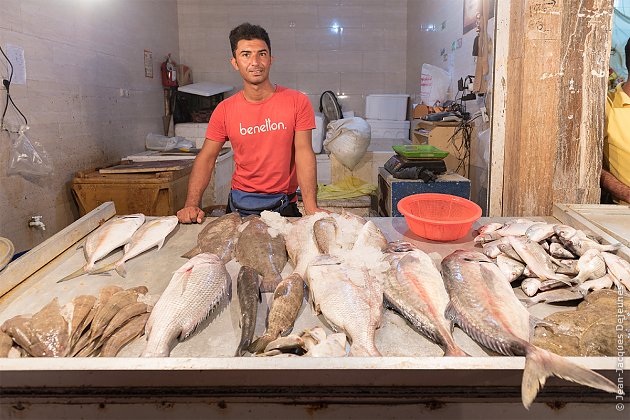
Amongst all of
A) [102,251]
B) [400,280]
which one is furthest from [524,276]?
[102,251]

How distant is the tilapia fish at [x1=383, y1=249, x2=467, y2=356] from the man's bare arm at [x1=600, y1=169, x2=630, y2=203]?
1.90 metres

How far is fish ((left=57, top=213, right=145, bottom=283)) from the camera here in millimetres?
2247

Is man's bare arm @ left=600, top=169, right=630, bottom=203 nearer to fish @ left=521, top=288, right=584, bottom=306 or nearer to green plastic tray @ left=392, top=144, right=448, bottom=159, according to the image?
fish @ left=521, top=288, right=584, bottom=306

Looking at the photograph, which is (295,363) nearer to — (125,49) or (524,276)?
(524,276)

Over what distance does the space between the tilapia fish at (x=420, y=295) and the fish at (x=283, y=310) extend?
348 mm

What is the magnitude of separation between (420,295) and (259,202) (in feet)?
6.68

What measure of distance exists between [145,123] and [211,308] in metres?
6.27

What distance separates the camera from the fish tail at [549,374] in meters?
1.25

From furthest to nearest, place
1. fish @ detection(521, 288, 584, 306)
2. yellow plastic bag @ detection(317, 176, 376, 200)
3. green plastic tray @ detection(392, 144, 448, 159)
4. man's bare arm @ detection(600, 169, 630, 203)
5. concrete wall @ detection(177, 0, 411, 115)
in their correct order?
concrete wall @ detection(177, 0, 411, 115)
yellow plastic bag @ detection(317, 176, 376, 200)
green plastic tray @ detection(392, 144, 448, 159)
man's bare arm @ detection(600, 169, 630, 203)
fish @ detection(521, 288, 584, 306)

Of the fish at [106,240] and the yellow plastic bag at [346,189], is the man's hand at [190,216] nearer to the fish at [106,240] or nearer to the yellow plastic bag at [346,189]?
the fish at [106,240]

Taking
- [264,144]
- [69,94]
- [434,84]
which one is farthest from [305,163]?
[434,84]

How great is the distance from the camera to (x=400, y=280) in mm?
1904

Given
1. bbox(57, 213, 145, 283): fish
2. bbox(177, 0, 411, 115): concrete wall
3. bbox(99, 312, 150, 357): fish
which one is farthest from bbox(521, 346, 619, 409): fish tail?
bbox(177, 0, 411, 115): concrete wall

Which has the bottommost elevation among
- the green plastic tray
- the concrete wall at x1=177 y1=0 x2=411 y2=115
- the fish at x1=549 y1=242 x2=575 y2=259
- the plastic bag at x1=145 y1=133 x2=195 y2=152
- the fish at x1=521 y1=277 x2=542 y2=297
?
the fish at x1=521 y1=277 x2=542 y2=297
